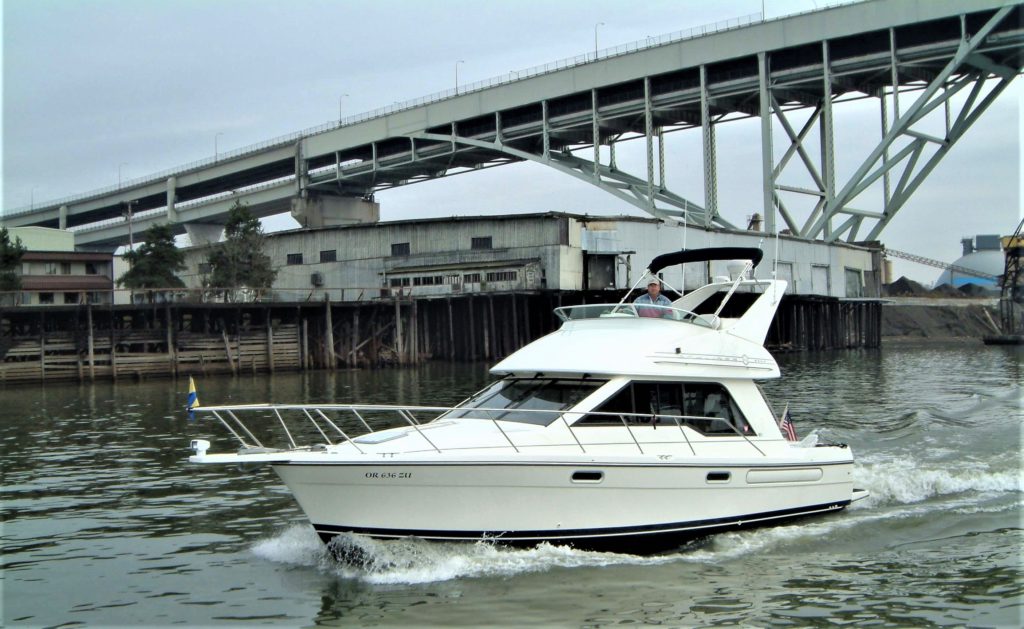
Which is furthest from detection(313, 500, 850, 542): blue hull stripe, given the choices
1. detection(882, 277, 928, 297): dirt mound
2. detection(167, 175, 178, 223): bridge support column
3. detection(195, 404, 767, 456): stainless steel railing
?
detection(882, 277, 928, 297): dirt mound

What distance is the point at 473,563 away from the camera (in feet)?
32.7

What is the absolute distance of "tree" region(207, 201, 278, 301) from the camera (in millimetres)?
52625

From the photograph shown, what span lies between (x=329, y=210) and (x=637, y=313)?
61.4 metres

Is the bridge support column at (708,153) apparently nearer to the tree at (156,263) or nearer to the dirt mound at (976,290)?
the tree at (156,263)

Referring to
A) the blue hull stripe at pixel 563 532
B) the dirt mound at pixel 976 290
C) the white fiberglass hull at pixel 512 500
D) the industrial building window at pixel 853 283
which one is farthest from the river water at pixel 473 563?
the dirt mound at pixel 976 290

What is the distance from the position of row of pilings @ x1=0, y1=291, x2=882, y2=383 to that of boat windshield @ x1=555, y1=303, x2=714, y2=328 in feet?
101

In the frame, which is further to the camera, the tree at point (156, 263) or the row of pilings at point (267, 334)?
the tree at point (156, 263)

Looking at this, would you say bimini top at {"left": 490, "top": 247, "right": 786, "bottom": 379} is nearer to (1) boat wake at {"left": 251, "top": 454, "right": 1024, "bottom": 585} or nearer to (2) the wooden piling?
(1) boat wake at {"left": 251, "top": 454, "right": 1024, "bottom": 585}

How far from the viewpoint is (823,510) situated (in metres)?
12.2

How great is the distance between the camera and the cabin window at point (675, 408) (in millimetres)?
11188

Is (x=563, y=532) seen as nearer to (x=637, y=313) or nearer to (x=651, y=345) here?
(x=651, y=345)

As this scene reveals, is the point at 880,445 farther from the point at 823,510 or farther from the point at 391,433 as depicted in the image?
the point at 391,433

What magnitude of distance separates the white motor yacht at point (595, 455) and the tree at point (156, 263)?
47.0 metres

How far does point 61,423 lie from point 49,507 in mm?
10973
